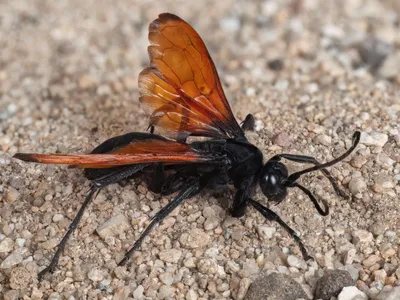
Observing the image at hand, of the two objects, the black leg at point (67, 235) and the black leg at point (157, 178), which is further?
the black leg at point (157, 178)

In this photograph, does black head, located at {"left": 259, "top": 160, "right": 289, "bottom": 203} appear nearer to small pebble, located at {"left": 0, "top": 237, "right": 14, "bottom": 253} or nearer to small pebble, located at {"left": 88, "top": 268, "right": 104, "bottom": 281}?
small pebble, located at {"left": 88, "top": 268, "right": 104, "bottom": 281}

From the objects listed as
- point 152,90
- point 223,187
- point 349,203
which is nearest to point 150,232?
point 223,187

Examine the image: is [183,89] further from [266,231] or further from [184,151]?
[266,231]

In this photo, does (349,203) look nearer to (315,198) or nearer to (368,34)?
(315,198)

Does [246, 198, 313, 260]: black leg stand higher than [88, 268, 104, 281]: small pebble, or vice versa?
[246, 198, 313, 260]: black leg

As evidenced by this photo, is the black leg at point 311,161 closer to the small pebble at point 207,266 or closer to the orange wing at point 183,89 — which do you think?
the orange wing at point 183,89

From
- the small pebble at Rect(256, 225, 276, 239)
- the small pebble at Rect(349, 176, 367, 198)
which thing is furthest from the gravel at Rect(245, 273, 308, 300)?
the small pebble at Rect(349, 176, 367, 198)

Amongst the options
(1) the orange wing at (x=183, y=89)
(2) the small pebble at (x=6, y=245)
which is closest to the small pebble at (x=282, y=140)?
(1) the orange wing at (x=183, y=89)

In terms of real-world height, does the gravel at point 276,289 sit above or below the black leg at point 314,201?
below
